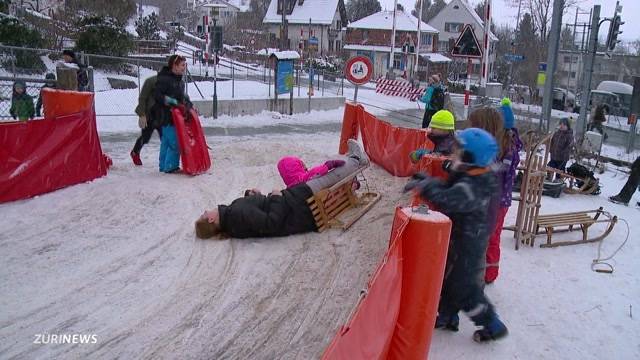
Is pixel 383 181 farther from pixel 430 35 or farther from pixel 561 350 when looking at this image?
pixel 430 35

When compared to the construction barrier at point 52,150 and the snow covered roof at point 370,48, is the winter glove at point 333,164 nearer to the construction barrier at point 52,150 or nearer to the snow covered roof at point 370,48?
the construction barrier at point 52,150

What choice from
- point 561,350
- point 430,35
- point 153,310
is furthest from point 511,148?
point 430,35

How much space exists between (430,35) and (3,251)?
187 ft

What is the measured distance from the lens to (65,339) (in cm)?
379

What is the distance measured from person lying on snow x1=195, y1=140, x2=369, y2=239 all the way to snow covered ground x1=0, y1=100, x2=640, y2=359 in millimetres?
127

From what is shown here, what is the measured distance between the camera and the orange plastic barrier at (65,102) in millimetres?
7840

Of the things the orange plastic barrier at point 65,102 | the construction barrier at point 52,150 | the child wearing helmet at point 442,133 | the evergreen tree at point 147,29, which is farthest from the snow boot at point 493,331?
the evergreen tree at point 147,29

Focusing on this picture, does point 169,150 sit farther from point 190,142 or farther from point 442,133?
point 442,133

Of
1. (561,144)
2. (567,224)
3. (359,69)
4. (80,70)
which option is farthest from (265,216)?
(359,69)

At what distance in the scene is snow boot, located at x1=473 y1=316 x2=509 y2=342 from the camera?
3.94 metres

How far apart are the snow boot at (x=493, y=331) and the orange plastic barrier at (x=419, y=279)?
37.2 inches

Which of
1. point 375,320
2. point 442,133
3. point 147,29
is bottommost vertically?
point 375,320

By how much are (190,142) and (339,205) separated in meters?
3.06

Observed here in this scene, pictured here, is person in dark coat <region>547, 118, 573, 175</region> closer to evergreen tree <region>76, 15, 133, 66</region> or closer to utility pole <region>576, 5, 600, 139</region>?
utility pole <region>576, 5, 600, 139</region>
